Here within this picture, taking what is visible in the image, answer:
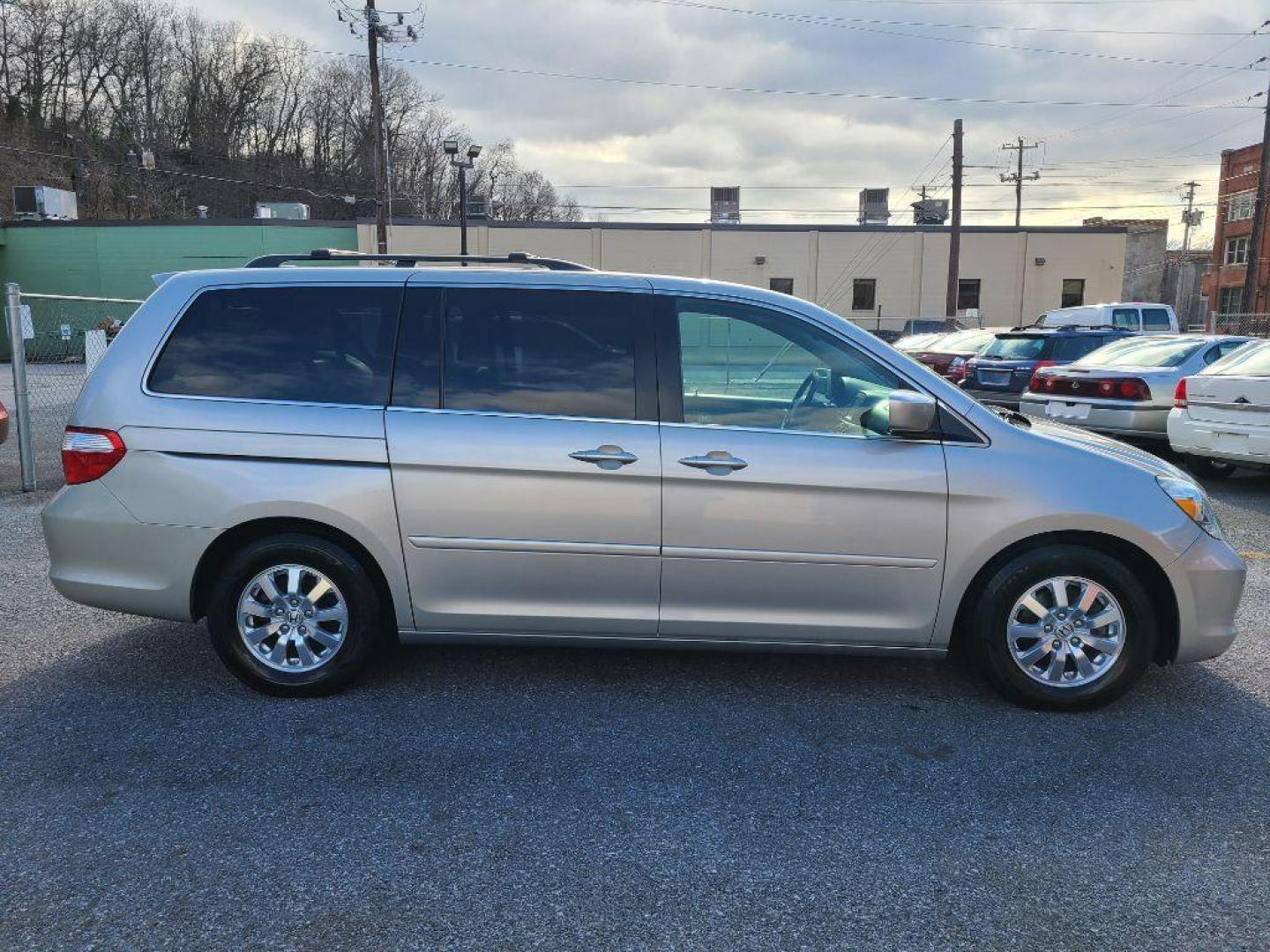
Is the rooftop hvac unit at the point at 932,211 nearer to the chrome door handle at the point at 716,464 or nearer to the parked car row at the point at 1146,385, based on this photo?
the parked car row at the point at 1146,385

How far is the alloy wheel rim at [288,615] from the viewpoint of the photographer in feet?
13.2

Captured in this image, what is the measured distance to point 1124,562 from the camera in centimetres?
396

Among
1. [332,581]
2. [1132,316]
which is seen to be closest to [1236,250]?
[1132,316]

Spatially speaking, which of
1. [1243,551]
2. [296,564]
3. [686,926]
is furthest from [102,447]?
[1243,551]

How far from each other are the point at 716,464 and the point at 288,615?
6.42ft

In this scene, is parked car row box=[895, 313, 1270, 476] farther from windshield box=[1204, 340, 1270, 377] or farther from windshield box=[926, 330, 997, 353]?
windshield box=[926, 330, 997, 353]

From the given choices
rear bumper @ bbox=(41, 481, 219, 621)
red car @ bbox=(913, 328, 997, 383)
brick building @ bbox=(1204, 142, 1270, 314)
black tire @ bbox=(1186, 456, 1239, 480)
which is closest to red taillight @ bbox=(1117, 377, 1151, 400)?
black tire @ bbox=(1186, 456, 1239, 480)

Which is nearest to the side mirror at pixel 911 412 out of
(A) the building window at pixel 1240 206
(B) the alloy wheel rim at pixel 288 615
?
(B) the alloy wheel rim at pixel 288 615

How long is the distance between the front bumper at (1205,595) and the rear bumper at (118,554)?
13.4ft

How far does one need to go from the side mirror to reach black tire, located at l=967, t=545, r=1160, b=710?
0.74m

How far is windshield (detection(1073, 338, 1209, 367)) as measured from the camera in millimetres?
11016

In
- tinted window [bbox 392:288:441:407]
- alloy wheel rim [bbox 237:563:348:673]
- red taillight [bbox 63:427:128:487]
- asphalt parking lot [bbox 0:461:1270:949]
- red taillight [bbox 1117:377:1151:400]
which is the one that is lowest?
asphalt parking lot [bbox 0:461:1270:949]

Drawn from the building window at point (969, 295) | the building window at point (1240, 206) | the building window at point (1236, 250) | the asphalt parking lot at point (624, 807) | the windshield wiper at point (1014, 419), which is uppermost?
the building window at point (1240, 206)

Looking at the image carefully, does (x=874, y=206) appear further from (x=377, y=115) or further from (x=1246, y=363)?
(x=1246, y=363)
